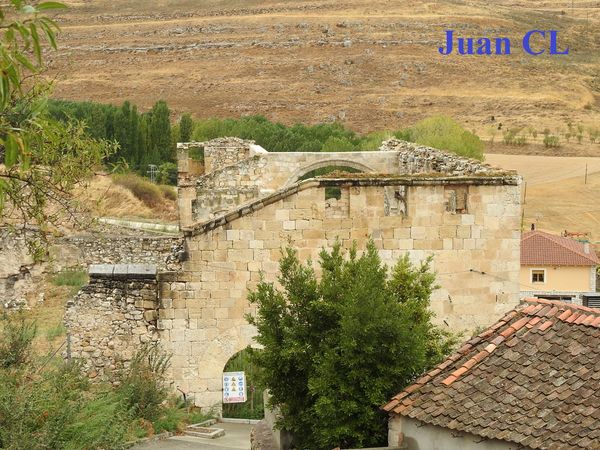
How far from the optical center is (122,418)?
13.3 metres

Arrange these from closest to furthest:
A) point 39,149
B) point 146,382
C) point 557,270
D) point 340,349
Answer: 1. point 39,149
2. point 340,349
3. point 146,382
4. point 557,270

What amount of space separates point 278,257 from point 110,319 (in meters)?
2.32

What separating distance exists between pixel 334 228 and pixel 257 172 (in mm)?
8745

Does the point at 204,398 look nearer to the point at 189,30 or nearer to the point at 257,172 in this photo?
the point at 257,172

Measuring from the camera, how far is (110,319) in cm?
1569

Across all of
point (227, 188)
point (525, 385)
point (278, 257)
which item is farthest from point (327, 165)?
point (525, 385)

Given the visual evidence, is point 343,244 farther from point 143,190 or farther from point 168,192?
point 168,192

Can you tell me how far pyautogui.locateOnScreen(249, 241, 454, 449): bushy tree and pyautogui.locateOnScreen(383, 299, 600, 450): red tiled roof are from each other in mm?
413

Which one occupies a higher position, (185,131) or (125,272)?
(185,131)

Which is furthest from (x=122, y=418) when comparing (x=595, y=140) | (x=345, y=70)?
(x=345, y=70)

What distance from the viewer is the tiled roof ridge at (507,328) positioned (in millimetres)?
10828

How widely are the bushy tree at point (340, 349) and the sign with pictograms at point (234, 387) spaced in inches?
135

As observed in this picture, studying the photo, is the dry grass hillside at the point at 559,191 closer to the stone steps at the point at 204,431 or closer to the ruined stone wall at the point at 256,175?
the ruined stone wall at the point at 256,175

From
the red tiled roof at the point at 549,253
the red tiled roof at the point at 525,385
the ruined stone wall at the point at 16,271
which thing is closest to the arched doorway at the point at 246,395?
the red tiled roof at the point at 525,385
